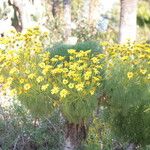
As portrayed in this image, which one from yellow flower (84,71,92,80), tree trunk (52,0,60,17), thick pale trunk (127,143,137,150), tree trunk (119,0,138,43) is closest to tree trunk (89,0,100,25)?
tree trunk (52,0,60,17)

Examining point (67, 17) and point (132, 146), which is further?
point (67, 17)

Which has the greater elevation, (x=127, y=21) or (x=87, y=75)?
(x=87, y=75)

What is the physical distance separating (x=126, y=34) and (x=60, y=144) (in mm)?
5479

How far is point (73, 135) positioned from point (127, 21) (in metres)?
6.23

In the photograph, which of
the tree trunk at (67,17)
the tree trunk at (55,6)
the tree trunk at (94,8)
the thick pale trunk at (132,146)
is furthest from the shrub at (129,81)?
the tree trunk at (55,6)

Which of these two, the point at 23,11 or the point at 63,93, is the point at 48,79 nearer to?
the point at 63,93

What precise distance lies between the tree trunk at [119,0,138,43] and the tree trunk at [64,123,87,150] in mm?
5770

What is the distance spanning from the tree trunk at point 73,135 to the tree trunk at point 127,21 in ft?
18.9

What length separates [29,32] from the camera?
15.9 feet

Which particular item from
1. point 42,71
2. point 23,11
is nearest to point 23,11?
point 23,11

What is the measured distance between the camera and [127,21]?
35.3ft

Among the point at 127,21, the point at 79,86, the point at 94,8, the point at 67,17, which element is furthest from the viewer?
the point at 94,8

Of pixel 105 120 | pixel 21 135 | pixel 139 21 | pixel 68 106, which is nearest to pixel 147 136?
pixel 105 120

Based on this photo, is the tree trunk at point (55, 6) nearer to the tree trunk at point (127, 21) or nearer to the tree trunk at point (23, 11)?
the tree trunk at point (23, 11)
